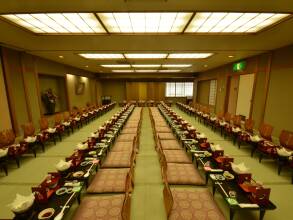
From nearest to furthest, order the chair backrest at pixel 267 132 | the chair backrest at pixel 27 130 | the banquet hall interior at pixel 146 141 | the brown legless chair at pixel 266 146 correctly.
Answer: the banquet hall interior at pixel 146 141 < the brown legless chair at pixel 266 146 < the chair backrest at pixel 267 132 < the chair backrest at pixel 27 130

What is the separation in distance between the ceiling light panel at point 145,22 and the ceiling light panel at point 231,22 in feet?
1.03

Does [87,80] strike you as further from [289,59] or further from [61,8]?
[289,59]

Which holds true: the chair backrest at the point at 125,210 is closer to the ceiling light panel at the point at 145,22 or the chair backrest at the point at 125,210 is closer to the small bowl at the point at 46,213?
the small bowl at the point at 46,213

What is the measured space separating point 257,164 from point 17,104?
9.33 metres

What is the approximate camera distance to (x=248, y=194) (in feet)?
7.98

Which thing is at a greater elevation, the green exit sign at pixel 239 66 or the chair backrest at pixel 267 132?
the green exit sign at pixel 239 66

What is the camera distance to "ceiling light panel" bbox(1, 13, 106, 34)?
11.1 ft

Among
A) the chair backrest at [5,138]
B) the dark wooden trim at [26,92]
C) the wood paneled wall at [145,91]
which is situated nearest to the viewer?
the chair backrest at [5,138]

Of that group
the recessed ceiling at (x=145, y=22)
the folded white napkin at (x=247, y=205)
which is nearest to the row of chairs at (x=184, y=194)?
the folded white napkin at (x=247, y=205)

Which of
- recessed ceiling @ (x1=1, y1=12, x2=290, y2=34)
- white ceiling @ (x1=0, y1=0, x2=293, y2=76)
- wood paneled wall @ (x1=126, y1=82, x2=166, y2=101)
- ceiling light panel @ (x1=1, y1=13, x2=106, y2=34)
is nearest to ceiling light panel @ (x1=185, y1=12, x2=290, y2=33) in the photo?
recessed ceiling @ (x1=1, y1=12, x2=290, y2=34)

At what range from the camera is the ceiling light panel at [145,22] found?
132 inches

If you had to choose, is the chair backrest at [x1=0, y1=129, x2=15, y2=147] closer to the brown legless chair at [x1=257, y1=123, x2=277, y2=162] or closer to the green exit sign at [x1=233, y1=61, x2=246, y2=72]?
the brown legless chair at [x1=257, y1=123, x2=277, y2=162]

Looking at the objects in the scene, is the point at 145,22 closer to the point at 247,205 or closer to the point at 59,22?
the point at 59,22

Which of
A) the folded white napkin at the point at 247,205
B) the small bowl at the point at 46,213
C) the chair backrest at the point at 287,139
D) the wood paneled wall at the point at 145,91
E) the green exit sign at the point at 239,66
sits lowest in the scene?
the folded white napkin at the point at 247,205
